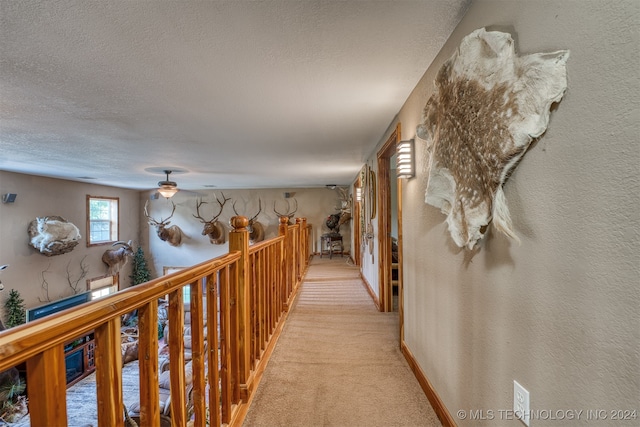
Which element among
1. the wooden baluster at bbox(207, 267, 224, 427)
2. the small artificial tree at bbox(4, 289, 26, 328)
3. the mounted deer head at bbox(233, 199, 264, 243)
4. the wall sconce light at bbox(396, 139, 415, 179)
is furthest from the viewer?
the mounted deer head at bbox(233, 199, 264, 243)

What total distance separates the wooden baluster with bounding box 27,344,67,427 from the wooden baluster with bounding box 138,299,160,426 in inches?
10.5

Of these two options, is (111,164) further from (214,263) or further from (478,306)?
(478,306)

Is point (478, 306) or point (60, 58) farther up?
point (60, 58)

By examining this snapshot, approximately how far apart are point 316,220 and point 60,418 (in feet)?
26.0

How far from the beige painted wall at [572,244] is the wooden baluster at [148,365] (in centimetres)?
116

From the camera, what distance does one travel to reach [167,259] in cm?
873

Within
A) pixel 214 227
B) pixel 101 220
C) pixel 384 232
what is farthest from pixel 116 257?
pixel 384 232

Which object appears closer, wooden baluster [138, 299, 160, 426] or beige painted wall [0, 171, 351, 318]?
wooden baluster [138, 299, 160, 426]

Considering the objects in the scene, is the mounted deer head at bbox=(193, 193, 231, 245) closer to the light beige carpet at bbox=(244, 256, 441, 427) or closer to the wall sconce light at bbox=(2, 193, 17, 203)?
the wall sconce light at bbox=(2, 193, 17, 203)

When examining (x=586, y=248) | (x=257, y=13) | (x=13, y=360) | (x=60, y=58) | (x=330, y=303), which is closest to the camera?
(x=13, y=360)

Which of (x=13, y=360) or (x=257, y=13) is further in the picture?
(x=257, y=13)

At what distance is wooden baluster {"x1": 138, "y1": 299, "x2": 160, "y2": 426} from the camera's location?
0.80m

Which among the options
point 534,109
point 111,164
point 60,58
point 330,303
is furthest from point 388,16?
point 111,164

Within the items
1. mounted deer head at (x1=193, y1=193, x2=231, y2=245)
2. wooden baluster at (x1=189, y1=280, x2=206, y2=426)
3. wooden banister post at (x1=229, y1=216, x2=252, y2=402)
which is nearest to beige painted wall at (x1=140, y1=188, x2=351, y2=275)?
mounted deer head at (x1=193, y1=193, x2=231, y2=245)
